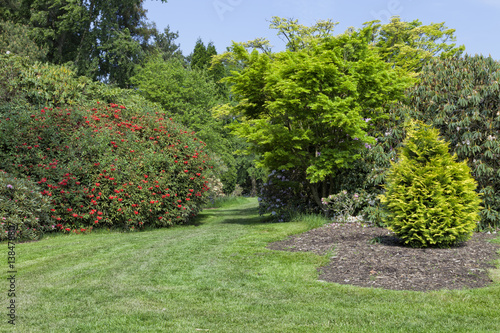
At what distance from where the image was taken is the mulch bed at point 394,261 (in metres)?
6.27

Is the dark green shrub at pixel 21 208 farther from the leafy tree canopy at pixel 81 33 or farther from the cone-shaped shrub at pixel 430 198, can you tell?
the leafy tree canopy at pixel 81 33

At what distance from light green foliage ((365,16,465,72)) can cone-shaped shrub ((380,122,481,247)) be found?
1570 cm

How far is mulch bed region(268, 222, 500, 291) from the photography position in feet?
20.6

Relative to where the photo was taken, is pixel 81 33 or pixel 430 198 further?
pixel 81 33

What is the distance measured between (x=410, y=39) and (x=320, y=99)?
16564mm

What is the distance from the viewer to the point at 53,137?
12594 mm

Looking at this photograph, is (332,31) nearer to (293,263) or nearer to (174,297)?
(293,263)

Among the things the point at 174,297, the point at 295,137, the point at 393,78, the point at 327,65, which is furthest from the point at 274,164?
the point at 174,297

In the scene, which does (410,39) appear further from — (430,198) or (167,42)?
(167,42)

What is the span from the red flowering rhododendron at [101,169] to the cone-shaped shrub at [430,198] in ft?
23.9

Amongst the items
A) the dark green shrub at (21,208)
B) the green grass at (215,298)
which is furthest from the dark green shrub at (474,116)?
the dark green shrub at (21,208)

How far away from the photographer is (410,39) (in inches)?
993

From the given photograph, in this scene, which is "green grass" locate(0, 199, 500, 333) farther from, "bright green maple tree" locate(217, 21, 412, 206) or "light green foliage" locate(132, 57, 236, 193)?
"light green foliage" locate(132, 57, 236, 193)

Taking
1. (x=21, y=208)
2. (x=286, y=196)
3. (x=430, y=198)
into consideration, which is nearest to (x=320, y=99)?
(x=286, y=196)
